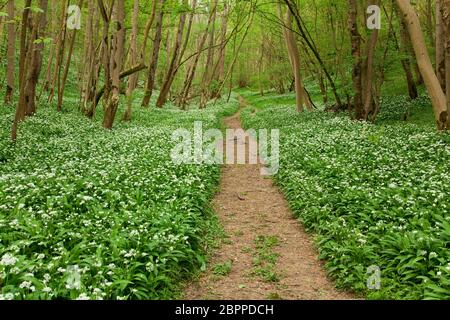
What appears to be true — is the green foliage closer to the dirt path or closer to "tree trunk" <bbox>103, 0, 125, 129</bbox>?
the dirt path

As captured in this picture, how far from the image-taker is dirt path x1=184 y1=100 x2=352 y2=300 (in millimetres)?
6195

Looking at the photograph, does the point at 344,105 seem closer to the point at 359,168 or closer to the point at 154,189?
the point at 359,168

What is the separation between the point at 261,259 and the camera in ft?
24.1

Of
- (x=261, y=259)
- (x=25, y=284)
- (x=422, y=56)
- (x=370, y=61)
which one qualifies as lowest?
(x=261, y=259)

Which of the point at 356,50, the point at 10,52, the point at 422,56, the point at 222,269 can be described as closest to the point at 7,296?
the point at 222,269

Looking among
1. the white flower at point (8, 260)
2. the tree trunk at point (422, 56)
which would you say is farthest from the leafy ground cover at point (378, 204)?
the white flower at point (8, 260)

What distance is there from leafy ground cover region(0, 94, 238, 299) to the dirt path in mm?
439

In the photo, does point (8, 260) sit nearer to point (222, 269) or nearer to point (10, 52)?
point (222, 269)

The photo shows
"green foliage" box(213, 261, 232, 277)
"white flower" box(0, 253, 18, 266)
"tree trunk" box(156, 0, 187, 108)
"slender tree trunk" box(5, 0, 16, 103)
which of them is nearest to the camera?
"white flower" box(0, 253, 18, 266)

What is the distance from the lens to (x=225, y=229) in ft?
28.9

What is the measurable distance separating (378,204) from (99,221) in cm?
532

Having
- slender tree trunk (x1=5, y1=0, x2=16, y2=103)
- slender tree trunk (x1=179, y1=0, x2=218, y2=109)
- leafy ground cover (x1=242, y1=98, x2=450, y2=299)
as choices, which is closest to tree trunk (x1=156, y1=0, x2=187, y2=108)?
slender tree trunk (x1=179, y1=0, x2=218, y2=109)

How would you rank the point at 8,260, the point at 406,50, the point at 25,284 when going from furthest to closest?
the point at 406,50
the point at 8,260
the point at 25,284
